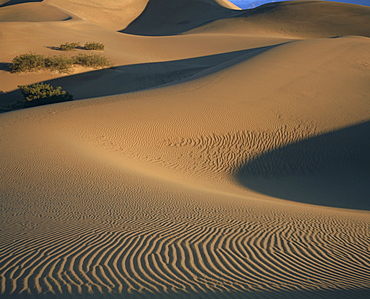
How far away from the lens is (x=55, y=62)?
76.4 ft

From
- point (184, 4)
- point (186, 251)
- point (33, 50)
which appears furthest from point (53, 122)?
point (184, 4)

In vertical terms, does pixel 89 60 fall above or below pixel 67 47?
below

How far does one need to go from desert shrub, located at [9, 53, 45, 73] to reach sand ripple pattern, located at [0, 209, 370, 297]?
775 inches

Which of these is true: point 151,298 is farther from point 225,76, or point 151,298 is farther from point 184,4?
point 184,4

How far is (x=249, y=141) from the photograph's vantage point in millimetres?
12625

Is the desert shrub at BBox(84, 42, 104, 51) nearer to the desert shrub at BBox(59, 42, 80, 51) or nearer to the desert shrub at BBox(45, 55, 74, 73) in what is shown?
the desert shrub at BBox(59, 42, 80, 51)

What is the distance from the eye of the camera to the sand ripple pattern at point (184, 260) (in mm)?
3650

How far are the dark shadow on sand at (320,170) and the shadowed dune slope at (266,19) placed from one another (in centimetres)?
3660

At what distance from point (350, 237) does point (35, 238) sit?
15.5ft

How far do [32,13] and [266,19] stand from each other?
111 feet

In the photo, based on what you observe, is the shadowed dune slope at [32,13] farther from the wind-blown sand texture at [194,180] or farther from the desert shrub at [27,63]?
the desert shrub at [27,63]

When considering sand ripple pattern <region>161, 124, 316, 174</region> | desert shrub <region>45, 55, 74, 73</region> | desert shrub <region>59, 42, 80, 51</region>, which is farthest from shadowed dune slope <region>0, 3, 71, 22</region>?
sand ripple pattern <region>161, 124, 316, 174</region>

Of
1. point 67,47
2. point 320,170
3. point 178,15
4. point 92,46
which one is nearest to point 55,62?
point 67,47

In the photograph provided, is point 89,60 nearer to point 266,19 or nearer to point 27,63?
point 27,63
